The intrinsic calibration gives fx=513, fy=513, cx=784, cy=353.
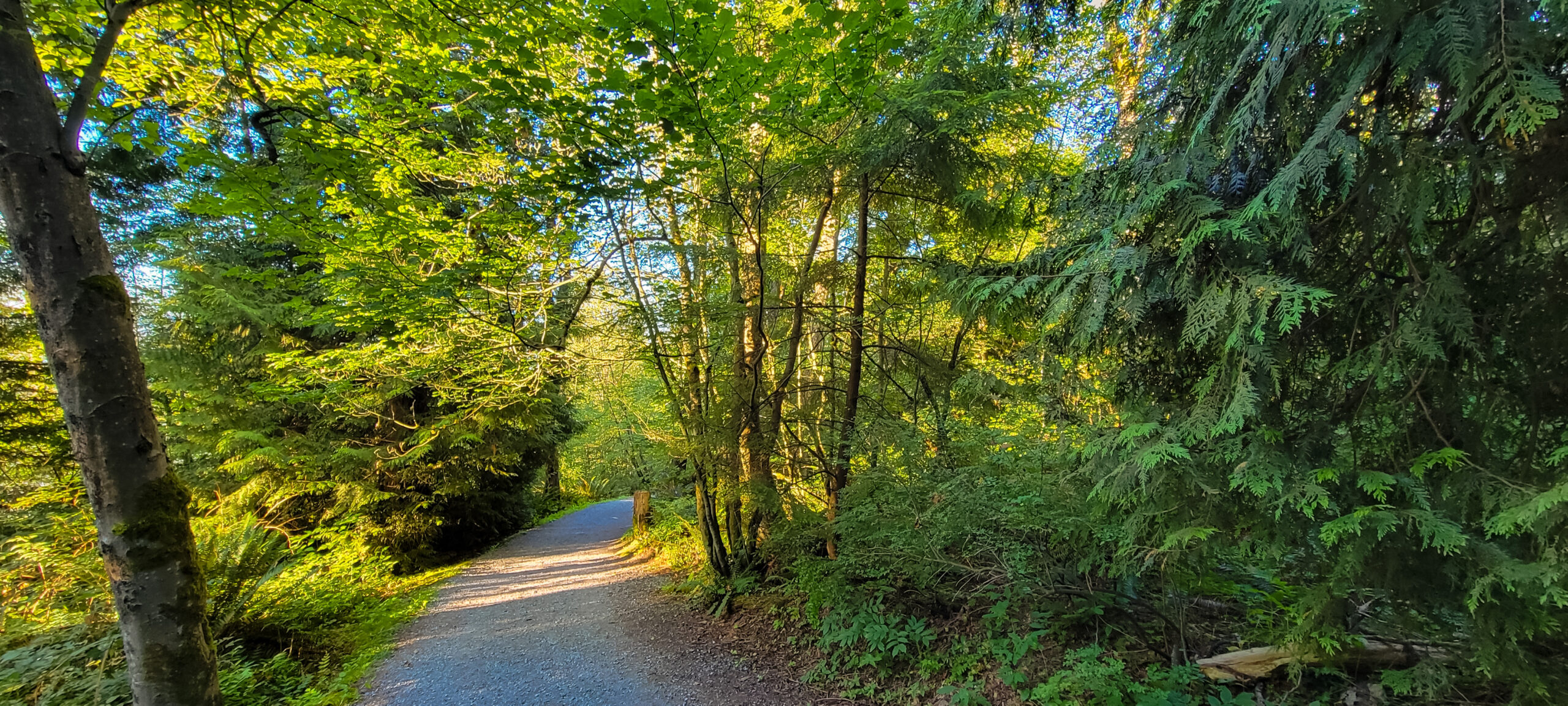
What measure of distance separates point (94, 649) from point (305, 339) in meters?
5.32

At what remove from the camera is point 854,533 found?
4723mm

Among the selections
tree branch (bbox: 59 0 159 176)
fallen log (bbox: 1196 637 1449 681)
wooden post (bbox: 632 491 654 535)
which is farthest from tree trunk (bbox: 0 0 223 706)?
wooden post (bbox: 632 491 654 535)

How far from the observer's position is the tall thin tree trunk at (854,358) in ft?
17.5

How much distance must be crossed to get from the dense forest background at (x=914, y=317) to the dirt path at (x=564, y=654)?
618 mm

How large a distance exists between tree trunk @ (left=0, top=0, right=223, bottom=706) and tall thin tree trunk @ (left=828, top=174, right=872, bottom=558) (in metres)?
4.33

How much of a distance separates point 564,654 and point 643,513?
21.3 feet

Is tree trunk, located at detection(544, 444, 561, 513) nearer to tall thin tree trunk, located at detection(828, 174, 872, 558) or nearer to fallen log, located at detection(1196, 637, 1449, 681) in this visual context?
tall thin tree trunk, located at detection(828, 174, 872, 558)

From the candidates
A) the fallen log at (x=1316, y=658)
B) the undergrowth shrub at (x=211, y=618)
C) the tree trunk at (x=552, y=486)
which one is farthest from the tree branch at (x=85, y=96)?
the tree trunk at (x=552, y=486)

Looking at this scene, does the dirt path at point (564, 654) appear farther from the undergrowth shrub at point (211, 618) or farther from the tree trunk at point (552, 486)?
the tree trunk at point (552, 486)

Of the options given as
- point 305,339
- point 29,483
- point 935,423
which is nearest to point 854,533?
point 935,423

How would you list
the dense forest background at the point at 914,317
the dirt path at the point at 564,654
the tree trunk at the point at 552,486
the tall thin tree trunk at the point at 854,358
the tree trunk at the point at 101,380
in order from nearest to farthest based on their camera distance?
the tree trunk at the point at 101,380 < the dense forest background at the point at 914,317 < the dirt path at the point at 564,654 < the tall thin tree trunk at the point at 854,358 < the tree trunk at the point at 552,486

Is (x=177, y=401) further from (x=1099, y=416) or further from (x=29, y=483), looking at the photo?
(x=1099, y=416)

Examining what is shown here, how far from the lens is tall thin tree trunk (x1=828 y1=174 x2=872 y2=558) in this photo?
5.34 m

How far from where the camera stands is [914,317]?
6027mm
